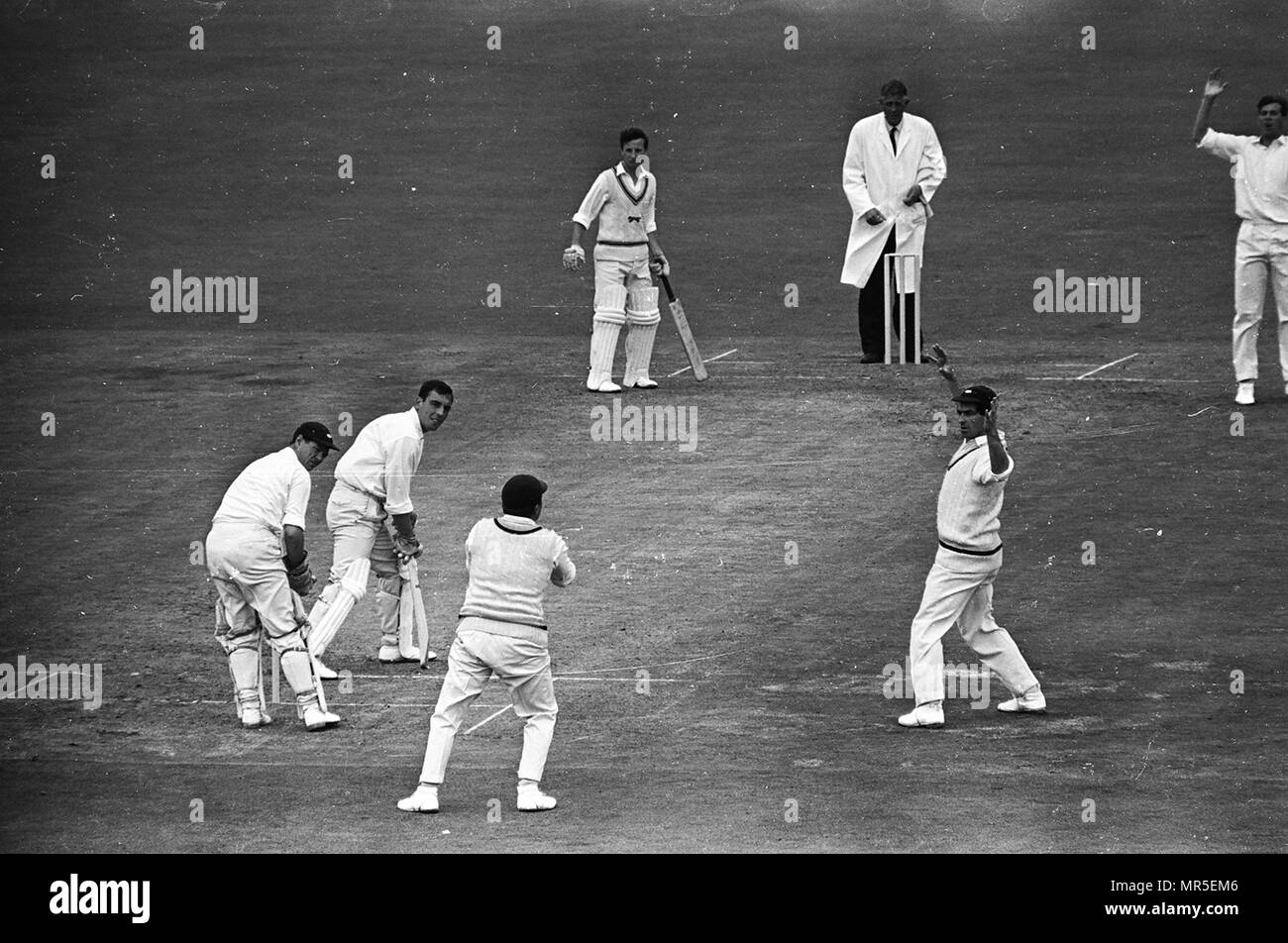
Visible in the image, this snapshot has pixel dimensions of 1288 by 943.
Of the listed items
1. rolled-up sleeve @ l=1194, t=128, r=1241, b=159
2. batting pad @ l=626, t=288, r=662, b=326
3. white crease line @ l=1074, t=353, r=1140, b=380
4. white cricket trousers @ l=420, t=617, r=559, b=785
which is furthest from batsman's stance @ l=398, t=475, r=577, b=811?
white crease line @ l=1074, t=353, r=1140, b=380

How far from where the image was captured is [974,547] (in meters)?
11.8

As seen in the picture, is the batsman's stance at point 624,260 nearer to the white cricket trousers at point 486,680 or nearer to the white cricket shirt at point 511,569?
the white cricket shirt at point 511,569

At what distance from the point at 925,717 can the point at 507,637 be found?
2724mm

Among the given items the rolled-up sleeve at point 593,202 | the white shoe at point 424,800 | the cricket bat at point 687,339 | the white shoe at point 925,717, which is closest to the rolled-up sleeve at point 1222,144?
the cricket bat at point 687,339

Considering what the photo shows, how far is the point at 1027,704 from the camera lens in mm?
12070

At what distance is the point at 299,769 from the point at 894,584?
4.79 meters

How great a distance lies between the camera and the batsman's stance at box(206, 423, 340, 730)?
1195cm

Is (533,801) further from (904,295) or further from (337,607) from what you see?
(904,295)

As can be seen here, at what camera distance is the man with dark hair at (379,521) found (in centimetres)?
1294

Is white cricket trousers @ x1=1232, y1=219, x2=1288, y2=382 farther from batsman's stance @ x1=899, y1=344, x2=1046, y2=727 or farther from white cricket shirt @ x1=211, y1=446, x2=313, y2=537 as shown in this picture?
white cricket shirt @ x1=211, y1=446, x2=313, y2=537

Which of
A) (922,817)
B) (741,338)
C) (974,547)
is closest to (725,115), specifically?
(741,338)

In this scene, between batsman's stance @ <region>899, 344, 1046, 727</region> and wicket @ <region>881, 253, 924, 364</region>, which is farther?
wicket @ <region>881, 253, 924, 364</region>

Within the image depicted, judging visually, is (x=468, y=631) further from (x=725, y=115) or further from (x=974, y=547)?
(x=725, y=115)

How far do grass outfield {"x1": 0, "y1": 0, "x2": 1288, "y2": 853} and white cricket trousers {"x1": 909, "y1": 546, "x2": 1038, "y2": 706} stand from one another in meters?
0.31
